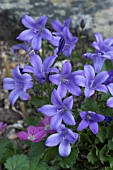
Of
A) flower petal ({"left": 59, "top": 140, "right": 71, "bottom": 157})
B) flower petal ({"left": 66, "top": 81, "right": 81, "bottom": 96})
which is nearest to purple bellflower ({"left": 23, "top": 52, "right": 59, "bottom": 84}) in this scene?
flower petal ({"left": 66, "top": 81, "right": 81, "bottom": 96})

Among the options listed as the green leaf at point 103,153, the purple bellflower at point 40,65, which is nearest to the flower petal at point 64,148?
A: the green leaf at point 103,153

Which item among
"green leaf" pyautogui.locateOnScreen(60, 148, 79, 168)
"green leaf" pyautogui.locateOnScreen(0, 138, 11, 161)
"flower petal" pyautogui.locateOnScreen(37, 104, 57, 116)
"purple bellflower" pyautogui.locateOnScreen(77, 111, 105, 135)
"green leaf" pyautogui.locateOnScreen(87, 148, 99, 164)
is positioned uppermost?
"flower petal" pyautogui.locateOnScreen(37, 104, 57, 116)

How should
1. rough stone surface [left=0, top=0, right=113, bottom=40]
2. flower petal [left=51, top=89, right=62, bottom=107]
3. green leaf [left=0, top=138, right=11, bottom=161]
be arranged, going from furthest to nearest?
rough stone surface [left=0, top=0, right=113, bottom=40]
green leaf [left=0, top=138, right=11, bottom=161]
flower petal [left=51, top=89, right=62, bottom=107]

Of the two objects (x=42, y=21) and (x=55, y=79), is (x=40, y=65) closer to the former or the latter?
(x=55, y=79)

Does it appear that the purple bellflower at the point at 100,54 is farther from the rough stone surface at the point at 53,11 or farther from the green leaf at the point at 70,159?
the rough stone surface at the point at 53,11

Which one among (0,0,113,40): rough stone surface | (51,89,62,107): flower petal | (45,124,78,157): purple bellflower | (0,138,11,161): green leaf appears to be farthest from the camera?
(0,0,113,40): rough stone surface

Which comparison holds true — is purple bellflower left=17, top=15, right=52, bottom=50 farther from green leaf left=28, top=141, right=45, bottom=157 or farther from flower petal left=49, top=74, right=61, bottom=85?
green leaf left=28, top=141, right=45, bottom=157
